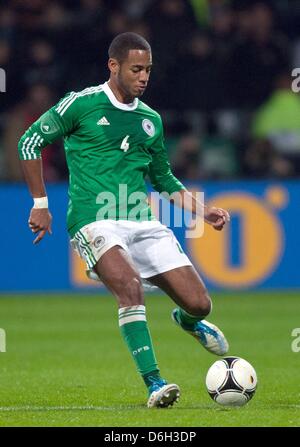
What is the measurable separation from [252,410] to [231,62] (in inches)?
376

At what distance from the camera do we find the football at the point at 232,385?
24.1ft

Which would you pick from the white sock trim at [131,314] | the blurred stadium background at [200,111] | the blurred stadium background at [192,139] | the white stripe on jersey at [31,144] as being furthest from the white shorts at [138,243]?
the blurred stadium background at [200,111]

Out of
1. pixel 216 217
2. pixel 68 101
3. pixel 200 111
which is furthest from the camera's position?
pixel 200 111

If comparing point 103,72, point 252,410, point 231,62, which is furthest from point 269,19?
point 252,410

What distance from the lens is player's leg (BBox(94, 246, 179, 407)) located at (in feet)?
24.1

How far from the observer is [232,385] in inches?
289

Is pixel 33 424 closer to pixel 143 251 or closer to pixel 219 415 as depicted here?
pixel 219 415

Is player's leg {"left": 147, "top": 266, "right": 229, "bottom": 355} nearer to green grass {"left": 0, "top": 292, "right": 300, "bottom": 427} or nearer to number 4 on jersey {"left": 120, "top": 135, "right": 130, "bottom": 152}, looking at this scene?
green grass {"left": 0, "top": 292, "right": 300, "bottom": 427}

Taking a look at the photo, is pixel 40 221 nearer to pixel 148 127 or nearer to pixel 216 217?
pixel 148 127

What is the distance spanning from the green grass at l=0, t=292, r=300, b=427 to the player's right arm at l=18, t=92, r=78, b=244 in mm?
1222

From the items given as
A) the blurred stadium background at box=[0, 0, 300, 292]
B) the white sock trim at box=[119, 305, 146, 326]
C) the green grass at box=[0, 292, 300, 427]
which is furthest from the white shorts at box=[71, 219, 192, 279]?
the blurred stadium background at box=[0, 0, 300, 292]

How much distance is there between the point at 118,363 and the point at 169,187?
2.22m

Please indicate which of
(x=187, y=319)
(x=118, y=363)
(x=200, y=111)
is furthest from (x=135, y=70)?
(x=200, y=111)

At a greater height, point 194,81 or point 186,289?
point 194,81
